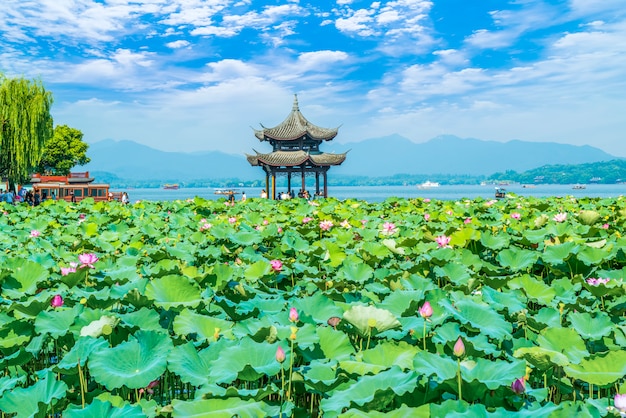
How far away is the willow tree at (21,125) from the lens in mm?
23734

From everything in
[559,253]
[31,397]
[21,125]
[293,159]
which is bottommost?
[31,397]

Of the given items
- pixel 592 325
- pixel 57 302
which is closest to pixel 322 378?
pixel 592 325

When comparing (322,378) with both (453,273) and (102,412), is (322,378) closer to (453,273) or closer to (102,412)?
(102,412)

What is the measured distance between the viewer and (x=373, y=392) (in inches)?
51.9

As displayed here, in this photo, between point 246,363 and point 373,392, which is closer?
point 373,392

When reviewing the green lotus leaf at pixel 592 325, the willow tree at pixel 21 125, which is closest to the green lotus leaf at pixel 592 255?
the green lotus leaf at pixel 592 325

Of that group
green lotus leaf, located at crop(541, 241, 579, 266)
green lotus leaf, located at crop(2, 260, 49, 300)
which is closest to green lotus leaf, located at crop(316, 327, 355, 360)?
green lotus leaf, located at crop(2, 260, 49, 300)

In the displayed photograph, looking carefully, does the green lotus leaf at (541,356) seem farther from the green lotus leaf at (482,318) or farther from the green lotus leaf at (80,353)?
the green lotus leaf at (80,353)

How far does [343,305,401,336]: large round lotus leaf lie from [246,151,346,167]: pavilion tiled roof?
2326cm

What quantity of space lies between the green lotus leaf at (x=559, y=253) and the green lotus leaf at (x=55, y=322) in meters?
2.71

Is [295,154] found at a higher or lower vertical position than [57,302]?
higher

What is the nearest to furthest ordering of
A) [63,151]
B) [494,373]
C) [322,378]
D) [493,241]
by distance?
[494,373] → [322,378] → [493,241] → [63,151]

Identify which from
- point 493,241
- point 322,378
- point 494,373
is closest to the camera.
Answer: point 494,373

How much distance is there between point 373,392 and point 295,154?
24.5 meters
